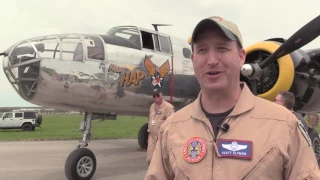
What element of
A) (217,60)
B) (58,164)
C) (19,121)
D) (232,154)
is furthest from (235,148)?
(19,121)

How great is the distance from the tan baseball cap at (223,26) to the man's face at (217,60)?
28 millimetres

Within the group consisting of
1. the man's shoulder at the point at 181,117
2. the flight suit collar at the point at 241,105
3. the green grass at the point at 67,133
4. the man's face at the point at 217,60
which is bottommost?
the green grass at the point at 67,133

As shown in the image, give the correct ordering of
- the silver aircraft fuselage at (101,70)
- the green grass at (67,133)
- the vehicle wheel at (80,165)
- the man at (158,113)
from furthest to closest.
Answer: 1. the green grass at (67,133)
2. the man at (158,113)
3. the vehicle wheel at (80,165)
4. the silver aircraft fuselage at (101,70)

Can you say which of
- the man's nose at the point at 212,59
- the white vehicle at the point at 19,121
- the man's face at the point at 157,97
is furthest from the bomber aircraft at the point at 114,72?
the white vehicle at the point at 19,121

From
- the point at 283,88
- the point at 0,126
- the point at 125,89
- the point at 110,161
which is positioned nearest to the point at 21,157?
the point at 110,161

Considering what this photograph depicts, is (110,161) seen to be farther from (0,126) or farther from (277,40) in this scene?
(0,126)

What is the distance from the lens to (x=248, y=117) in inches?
63.9

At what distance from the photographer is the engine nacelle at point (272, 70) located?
6.84 metres

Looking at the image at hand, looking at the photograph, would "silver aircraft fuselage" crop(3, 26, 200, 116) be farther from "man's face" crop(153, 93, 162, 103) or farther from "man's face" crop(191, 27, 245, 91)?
"man's face" crop(191, 27, 245, 91)

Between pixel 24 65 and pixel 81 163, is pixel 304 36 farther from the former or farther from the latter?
pixel 24 65

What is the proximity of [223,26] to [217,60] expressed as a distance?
16cm

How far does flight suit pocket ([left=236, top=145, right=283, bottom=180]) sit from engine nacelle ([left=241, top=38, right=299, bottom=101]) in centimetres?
562

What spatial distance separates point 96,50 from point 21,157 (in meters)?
5.98

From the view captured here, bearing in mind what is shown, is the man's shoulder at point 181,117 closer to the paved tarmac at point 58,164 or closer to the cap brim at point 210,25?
the cap brim at point 210,25
